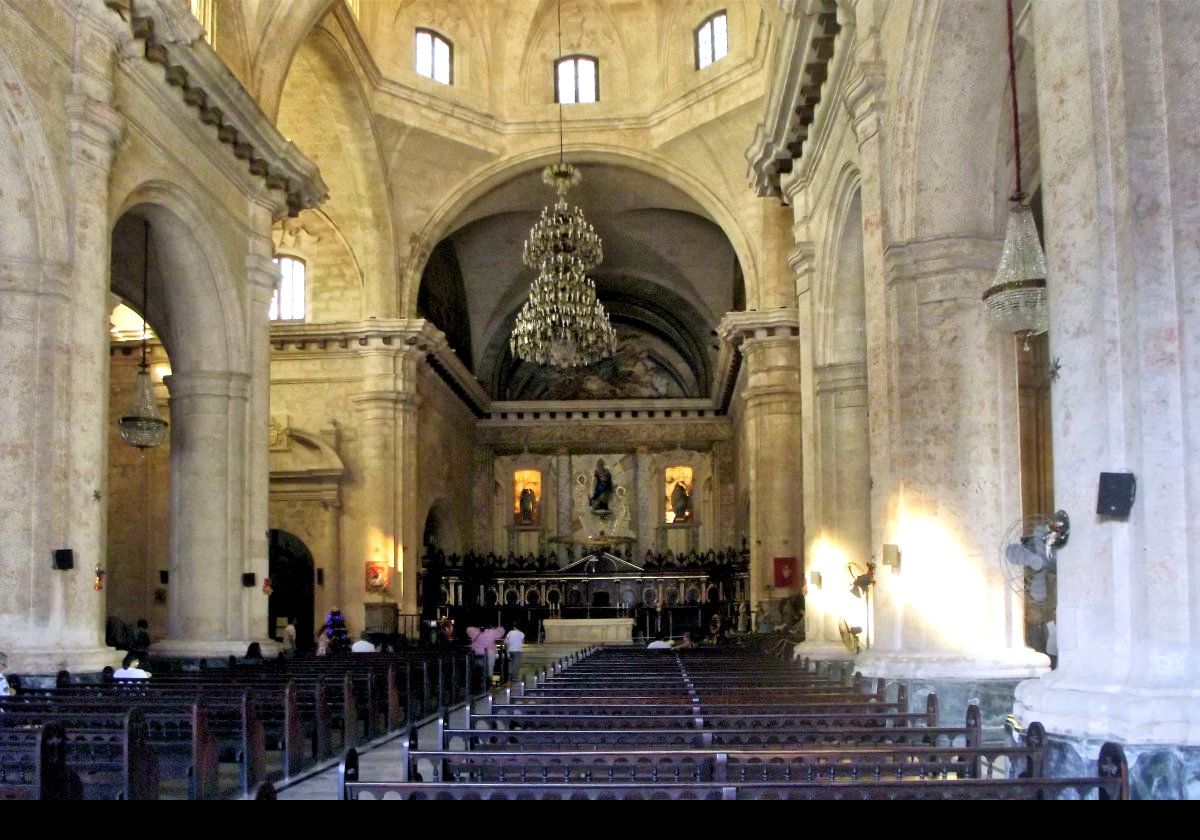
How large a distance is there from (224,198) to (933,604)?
12.5 meters

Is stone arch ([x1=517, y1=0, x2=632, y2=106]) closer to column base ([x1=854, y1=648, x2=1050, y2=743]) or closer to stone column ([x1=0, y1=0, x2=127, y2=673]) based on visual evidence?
stone column ([x1=0, y1=0, x2=127, y2=673])

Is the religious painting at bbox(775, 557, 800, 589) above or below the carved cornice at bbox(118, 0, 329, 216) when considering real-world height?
below

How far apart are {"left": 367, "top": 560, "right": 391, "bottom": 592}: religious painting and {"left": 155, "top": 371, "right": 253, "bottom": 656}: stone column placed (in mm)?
9016

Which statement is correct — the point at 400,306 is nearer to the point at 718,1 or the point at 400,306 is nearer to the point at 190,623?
the point at 718,1

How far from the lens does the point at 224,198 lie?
61.8 ft

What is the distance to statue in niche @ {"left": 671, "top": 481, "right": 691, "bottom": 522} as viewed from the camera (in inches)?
1565

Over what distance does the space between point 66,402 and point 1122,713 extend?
1109cm

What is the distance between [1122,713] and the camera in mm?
6148

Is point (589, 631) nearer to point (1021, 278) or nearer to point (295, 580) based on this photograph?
point (295, 580)

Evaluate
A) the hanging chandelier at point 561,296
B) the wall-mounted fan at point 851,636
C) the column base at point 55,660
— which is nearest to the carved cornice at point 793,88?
the hanging chandelier at point 561,296

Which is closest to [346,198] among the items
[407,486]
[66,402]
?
[407,486]

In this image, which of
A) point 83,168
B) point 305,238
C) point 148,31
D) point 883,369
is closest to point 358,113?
point 305,238

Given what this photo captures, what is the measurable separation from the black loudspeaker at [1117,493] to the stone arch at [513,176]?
74.8 feet

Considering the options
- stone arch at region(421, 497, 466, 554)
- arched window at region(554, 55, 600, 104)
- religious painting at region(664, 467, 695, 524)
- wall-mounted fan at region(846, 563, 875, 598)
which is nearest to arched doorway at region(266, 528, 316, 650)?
stone arch at region(421, 497, 466, 554)
